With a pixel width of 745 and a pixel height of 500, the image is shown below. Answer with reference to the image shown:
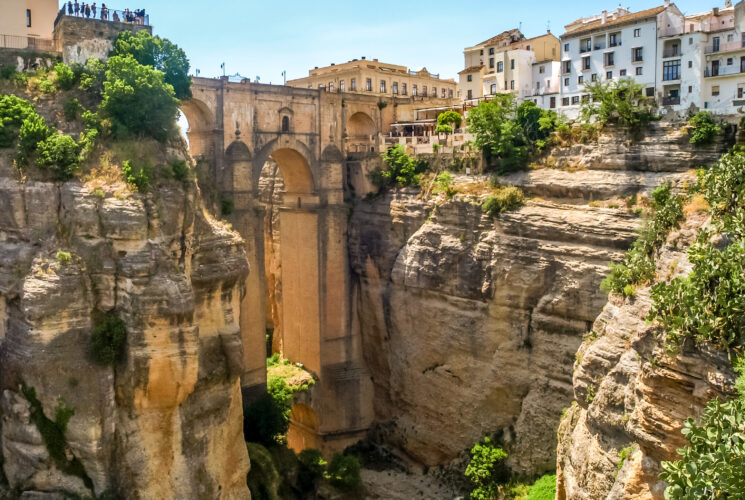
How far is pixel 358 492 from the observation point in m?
33.5

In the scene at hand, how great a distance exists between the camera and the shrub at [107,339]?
22203mm

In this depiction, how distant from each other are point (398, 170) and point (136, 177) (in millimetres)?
19050

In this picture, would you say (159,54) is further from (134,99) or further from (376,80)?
(376,80)

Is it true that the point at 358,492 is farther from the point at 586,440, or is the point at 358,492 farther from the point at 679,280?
the point at 679,280

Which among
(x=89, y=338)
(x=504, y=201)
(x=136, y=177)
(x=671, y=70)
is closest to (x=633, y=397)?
(x=89, y=338)

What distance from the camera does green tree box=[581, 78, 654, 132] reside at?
31.6m

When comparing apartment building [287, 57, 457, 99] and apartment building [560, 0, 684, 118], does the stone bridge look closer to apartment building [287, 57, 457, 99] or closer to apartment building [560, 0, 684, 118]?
apartment building [287, 57, 457, 99]

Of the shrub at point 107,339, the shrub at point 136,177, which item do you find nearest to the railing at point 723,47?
the shrub at point 136,177

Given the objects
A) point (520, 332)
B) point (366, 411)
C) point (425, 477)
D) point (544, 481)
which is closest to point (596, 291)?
point (520, 332)

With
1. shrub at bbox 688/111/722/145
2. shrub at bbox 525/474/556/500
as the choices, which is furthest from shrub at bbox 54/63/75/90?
shrub at bbox 688/111/722/145

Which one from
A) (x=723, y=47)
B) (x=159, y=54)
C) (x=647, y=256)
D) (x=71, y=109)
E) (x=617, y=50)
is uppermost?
(x=617, y=50)

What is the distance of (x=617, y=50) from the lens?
38.2 metres

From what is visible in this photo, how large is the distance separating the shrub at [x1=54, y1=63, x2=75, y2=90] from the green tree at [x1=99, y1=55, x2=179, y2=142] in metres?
1.23

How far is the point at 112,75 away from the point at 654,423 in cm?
2012
